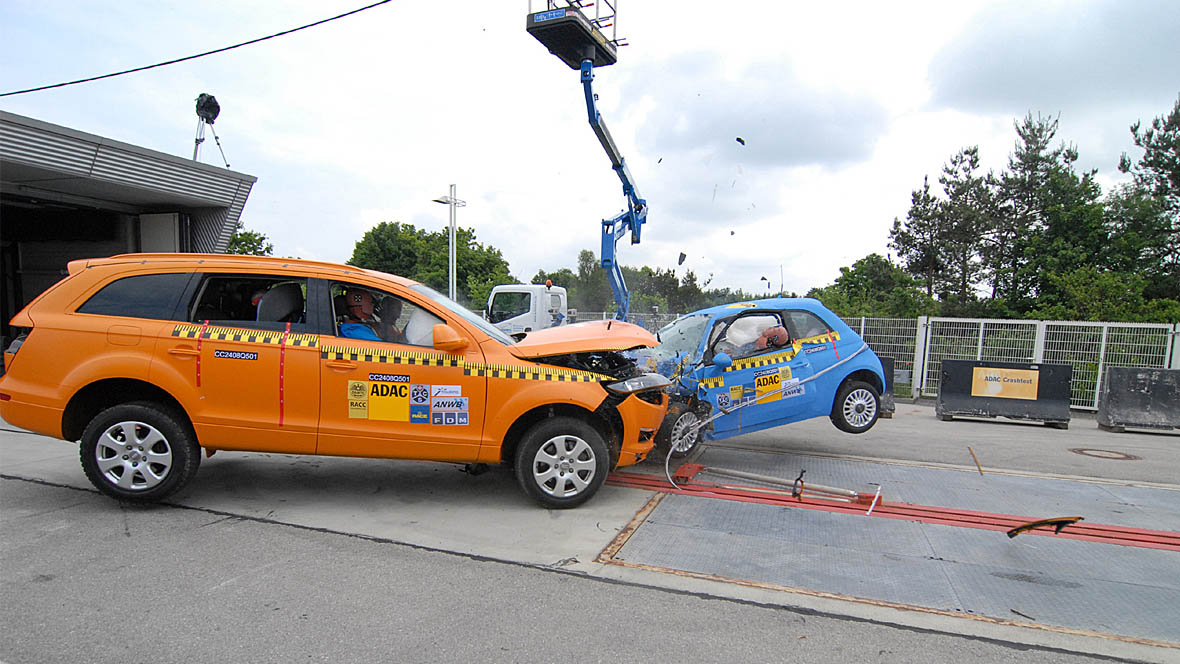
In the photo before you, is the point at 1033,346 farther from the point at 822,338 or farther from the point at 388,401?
the point at 388,401

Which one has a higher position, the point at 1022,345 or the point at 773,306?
the point at 773,306

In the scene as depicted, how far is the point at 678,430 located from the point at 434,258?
134 feet

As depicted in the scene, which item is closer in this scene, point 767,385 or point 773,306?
point 767,385

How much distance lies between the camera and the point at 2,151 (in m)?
8.98

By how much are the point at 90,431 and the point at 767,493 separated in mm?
5477

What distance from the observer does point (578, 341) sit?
5121mm

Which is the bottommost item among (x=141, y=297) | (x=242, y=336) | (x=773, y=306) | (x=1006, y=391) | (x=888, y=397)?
(x=888, y=397)

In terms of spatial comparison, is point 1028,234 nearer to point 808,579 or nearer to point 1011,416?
point 1011,416

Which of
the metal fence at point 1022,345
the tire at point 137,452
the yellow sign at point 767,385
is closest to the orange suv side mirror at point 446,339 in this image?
the tire at point 137,452

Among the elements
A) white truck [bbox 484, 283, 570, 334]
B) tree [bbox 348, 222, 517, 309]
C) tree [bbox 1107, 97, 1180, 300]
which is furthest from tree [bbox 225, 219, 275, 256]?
tree [bbox 1107, 97, 1180, 300]

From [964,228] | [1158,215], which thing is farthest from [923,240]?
[1158,215]

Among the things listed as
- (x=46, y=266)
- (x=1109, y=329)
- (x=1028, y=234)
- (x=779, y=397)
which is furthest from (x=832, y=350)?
(x=1028, y=234)

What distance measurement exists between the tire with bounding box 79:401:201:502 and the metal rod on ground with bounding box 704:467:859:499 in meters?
4.66

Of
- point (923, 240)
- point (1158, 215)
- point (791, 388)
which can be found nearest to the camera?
point (791, 388)
